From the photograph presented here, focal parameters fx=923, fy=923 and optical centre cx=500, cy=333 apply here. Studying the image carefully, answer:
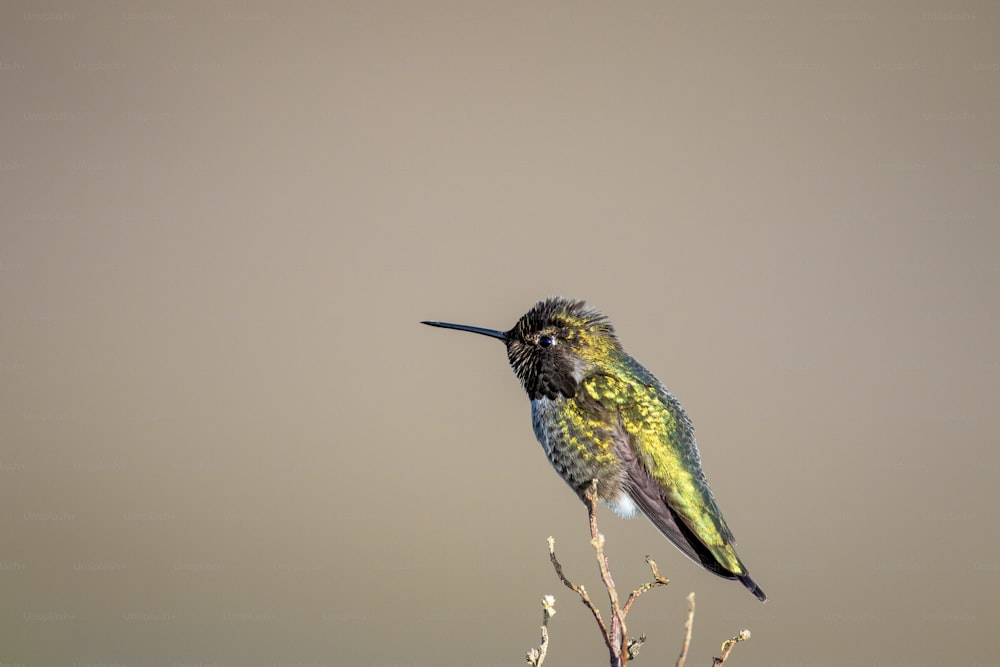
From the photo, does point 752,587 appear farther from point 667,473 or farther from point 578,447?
point 578,447

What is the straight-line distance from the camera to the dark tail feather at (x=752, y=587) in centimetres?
320

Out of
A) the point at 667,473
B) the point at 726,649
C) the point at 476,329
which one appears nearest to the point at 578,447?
the point at 667,473

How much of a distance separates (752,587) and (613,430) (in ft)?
2.65

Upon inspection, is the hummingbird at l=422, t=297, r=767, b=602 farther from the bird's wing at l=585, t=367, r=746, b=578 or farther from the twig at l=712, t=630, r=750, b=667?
the twig at l=712, t=630, r=750, b=667

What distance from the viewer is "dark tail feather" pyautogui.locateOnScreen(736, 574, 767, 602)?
126 inches

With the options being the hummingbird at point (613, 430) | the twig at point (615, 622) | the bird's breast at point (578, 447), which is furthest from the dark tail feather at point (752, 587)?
the twig at point (615, 622)

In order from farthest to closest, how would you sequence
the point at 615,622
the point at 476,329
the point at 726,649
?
the point at 476,329 < the point at 726,649 < the point at 615,622

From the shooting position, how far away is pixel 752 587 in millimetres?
3277

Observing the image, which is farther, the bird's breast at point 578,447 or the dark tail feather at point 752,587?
the bird's breast at point 578,447

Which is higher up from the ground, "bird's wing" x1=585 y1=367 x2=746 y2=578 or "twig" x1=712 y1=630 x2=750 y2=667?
"bird's wing" x1=585 y1=367 x2=746 y2=578

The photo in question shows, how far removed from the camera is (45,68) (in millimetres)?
26906

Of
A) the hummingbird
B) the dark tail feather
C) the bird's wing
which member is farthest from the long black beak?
the dark tail feather

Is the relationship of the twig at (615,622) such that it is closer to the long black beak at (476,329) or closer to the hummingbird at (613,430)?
the hummingbird at (613,430)

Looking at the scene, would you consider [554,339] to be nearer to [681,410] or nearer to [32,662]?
[681,410]
